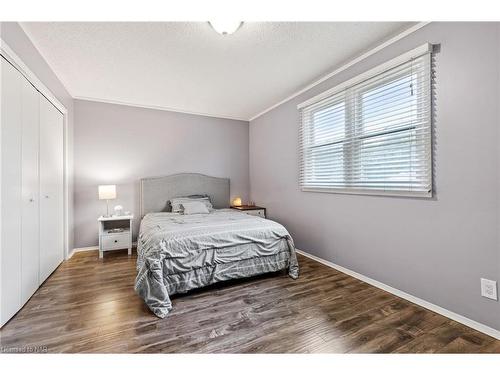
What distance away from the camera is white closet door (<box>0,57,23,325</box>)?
1572 millimetres

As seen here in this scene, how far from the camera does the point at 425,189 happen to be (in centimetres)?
179

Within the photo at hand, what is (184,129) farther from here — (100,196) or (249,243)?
(249,243)

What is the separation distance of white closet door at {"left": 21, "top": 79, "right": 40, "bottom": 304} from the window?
3022mm

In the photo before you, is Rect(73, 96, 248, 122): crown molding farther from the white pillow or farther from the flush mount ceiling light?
the flush mount ceiling light

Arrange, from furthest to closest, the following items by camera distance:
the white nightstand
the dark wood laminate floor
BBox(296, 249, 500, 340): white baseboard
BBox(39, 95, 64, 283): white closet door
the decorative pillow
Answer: the decorative pillow, the white nightstand, BBox(39, 95, 64, 283): white closet door, BBox(296, 249, 500, 340): white baseboard, the dark wood laminate floor

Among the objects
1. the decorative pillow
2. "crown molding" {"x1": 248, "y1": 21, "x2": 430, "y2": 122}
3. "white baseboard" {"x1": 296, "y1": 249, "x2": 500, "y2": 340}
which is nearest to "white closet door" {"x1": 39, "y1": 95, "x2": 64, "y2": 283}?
the decorative pillow

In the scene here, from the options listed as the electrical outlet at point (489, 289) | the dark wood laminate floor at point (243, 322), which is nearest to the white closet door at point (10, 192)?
the dark wood laminate floor at point (243, 322)

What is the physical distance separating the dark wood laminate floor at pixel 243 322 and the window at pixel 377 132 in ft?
3.33

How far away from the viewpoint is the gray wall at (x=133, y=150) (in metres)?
3.44

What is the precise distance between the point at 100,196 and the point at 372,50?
3.92 metres

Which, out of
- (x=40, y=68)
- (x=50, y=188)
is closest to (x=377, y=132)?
(x=40, y=68)

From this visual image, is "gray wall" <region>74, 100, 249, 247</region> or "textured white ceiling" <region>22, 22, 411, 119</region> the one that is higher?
"textured white ceiling" <region>22, 22, 411, 119</region>

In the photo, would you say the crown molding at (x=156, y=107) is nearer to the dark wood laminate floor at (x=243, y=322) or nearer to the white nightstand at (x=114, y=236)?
the white nightstand at (x=114, y=236)
